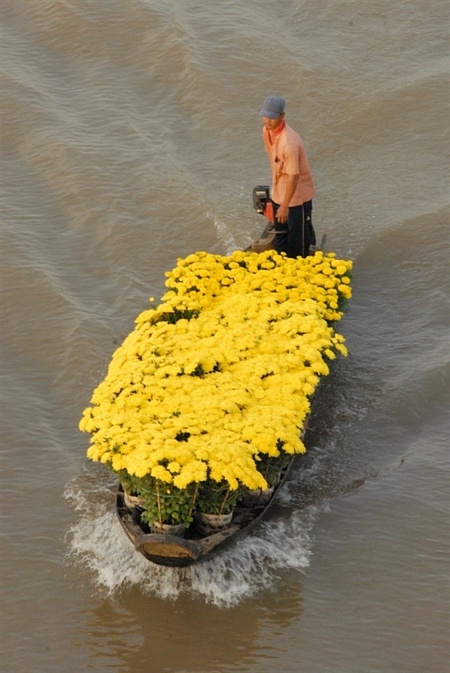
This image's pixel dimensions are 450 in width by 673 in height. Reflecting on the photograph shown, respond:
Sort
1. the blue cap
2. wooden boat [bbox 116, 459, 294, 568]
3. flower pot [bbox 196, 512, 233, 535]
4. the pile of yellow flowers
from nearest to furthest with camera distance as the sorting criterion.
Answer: wooden boat [bbox 116, 459, 294, 568] → the pile of yellow flowers → flower pot [bbox 196, 512, 233, 535] → the blue cap

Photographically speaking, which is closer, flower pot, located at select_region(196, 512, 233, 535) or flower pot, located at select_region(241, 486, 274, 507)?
flower pot, located at select_region(196, 512, 233, 535)

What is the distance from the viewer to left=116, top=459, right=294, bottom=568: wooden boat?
6.99m

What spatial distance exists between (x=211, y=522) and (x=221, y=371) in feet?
4.21

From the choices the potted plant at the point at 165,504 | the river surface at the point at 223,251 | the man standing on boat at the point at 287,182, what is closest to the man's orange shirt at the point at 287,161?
the man standing on boat at the point at 287,182

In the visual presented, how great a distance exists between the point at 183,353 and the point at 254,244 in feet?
7.52

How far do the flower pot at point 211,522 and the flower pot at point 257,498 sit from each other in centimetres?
33

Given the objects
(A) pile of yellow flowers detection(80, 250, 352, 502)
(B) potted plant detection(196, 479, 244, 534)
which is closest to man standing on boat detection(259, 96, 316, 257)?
(A) pile of yellow flowers detection(80, 250, 352, 502)

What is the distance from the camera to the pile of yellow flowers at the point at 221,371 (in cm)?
711

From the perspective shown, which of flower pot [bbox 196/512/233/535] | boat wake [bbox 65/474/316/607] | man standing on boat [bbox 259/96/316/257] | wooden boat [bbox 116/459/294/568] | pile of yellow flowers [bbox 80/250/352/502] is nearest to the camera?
wooden boat [bbox 116/459/294/568]

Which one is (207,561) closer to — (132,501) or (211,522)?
(211,522)

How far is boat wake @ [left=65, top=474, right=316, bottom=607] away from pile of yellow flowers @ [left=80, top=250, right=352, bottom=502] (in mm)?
665

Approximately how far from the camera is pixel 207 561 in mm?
7543

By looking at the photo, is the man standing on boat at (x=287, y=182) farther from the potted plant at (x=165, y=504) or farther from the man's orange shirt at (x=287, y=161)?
the potted plant at (x=165, y=504)

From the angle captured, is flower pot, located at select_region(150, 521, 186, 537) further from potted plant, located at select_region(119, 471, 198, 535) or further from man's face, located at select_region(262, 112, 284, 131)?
man's face, located at select_region(262, 112, 284, 131)
